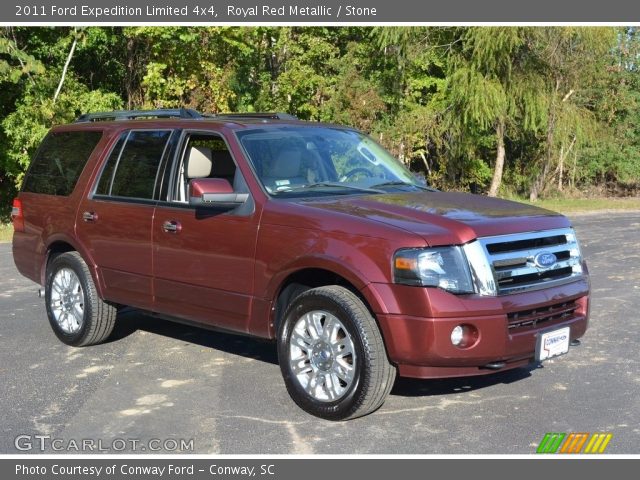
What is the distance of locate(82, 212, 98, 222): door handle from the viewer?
7340 mm

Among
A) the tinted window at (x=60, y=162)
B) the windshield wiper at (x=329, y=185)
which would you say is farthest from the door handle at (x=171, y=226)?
the tinted window at (x=60, y=162)

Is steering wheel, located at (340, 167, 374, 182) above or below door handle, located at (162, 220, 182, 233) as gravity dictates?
above

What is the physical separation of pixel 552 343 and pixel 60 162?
4.87 m

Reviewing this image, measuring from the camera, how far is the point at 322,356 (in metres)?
5.61

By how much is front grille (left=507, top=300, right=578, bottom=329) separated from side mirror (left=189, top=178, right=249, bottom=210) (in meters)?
2.08

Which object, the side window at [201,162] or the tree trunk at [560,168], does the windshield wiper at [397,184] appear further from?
the tree trunk at [560,168]

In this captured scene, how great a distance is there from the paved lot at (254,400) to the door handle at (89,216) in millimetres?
1170

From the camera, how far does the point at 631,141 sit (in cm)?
3250

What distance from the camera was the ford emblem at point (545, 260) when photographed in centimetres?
556

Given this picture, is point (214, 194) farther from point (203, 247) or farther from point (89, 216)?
point (89, 216)

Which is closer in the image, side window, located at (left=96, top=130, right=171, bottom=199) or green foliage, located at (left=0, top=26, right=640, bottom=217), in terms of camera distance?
side window, located at (left=96, top=130, right=171, bottom=199)

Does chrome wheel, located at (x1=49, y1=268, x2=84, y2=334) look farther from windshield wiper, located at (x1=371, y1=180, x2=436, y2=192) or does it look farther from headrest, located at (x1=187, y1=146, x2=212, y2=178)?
windshield wiper, located at (x1=371, y1=180, x2=436, y2=192)

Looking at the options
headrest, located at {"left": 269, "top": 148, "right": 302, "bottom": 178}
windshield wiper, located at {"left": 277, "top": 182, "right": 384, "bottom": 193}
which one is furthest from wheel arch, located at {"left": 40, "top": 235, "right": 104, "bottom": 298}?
windshield wiper, located at {"left": 277, "top": 182, "right": 384, "bottom": 193}

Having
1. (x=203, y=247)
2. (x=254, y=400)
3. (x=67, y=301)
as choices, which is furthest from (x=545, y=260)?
(x=67, y=301)
